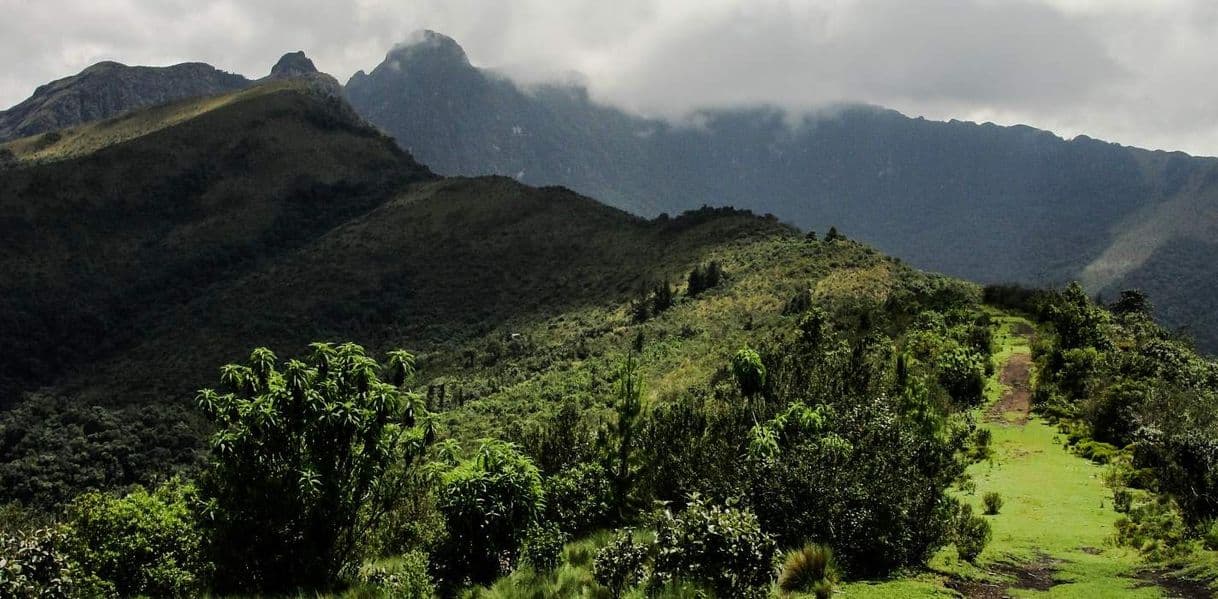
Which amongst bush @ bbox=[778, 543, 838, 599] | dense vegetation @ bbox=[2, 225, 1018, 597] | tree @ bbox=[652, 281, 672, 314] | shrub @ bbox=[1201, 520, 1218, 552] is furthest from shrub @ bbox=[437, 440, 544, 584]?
tree @ bbox=[652, 281, 672, 314]

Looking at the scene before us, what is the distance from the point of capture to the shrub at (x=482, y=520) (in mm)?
9789

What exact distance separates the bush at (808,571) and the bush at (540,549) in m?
3.31

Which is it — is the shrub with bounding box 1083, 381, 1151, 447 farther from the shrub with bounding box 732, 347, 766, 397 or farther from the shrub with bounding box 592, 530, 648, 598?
the shrub with bounding box 592, 530, 648, 598

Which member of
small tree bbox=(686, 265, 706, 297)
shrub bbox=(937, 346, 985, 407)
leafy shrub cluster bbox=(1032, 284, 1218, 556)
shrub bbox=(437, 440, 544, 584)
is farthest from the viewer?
small tree bbox=(686, 265, 706, 297)

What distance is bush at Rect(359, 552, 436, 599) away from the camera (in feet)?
29.0

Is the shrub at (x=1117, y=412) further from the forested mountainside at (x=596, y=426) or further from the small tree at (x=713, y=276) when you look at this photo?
the small tree at (x=713, y=276)

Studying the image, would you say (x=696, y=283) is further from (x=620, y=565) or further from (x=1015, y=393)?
(x=620, y=565)

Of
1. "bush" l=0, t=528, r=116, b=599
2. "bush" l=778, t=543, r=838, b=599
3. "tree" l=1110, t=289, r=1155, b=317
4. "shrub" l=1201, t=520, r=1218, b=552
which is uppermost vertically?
"tree" l=1110, t=289, r=1155, b=317

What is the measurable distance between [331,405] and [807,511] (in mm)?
6779

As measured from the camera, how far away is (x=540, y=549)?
10.2 metres

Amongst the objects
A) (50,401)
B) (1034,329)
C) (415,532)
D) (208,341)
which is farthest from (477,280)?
(415,532)

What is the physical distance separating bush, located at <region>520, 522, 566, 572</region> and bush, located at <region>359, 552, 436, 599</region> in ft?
4.66

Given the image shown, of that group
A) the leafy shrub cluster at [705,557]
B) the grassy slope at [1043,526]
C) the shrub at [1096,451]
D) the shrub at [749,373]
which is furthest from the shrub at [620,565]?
the shrub at [1096,451]

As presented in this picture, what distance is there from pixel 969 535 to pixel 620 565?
6814 millimetres
